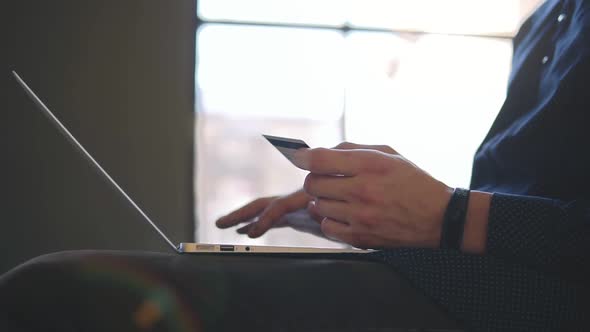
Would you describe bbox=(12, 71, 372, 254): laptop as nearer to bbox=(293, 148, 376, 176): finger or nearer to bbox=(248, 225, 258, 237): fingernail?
bbox=(293, 148, 376, 176): finger

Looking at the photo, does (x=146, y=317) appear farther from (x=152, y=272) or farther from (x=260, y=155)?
(x=260, y=155)

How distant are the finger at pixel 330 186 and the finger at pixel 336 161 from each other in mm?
12

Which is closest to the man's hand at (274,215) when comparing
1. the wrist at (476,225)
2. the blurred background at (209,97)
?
the wrist at (476,225)

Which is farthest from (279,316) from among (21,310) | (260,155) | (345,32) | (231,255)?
(345,32)

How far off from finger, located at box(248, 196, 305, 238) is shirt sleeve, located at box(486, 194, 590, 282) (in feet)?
1.40

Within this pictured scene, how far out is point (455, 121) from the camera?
1.92 m

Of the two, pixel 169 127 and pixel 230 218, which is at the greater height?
pixel 169 127

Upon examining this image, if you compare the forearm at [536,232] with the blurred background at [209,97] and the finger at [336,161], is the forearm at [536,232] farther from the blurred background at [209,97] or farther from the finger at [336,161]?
the blurred background at [209,97]

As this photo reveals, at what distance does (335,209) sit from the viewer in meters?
0.55

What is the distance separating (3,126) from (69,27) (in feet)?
1.56

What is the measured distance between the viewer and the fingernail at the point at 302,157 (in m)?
0.50

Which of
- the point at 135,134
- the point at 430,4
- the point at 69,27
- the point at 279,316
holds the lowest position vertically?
the point at 279,316

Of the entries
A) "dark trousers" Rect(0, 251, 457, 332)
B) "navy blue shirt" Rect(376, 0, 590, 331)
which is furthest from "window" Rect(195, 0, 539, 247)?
"dark trousers" Rect(0, 251, 457, 332)

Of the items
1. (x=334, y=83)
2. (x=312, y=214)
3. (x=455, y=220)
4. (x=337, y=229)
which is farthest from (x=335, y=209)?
(x=334, y=83)
